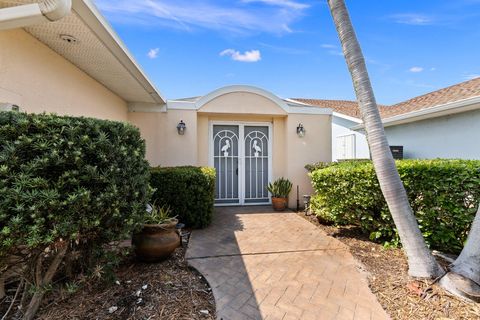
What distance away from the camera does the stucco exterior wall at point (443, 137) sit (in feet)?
21.0

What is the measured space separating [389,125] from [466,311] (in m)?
8.14

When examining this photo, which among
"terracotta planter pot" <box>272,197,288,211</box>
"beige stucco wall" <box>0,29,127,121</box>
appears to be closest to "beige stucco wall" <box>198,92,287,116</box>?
"terracotta planter pot" <box>272,197,288,211</box>

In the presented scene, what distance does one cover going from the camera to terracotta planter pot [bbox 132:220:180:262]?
3531 mm

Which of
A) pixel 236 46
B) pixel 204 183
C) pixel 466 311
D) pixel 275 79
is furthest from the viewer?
pixel 275 79

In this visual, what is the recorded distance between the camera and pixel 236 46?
29.0ft

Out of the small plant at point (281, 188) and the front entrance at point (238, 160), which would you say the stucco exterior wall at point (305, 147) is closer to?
the small plant at point (281, 188)

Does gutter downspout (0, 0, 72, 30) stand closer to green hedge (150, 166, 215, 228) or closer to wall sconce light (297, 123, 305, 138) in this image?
green hedge (150, 166, 215, 228)

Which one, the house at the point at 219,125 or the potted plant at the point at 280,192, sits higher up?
the house at the point at 219,125

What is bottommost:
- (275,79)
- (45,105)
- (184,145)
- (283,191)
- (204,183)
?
(283,191)

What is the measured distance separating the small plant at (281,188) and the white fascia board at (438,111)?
4840 mm

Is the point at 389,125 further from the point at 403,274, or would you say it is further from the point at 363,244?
the point at 403,274

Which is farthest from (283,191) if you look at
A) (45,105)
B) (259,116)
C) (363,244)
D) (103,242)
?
(45,105)

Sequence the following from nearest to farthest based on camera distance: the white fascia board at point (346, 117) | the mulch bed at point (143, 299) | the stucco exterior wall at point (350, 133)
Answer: the mulch bed at point (143, 299) → the white fascia board at point (346, 117) → the stucco exterior wall at point (350, 133)

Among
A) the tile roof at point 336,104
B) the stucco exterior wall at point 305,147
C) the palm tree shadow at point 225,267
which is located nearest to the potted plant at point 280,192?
the stucco exterior wall at point 305,147
